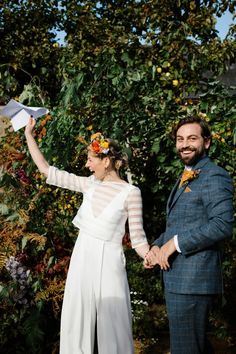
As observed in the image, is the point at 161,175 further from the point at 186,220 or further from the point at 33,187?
the point at 186,220

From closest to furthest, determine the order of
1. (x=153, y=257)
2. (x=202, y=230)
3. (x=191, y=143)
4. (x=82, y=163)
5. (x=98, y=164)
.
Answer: (x=202, y=230) → (x=191, y=143) → (x=153, y=257) → (x=98, y=164) → (x=82, y=163)

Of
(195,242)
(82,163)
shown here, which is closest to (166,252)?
(195,242)

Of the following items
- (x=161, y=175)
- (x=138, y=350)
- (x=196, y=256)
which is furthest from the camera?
(x=138, y=350)

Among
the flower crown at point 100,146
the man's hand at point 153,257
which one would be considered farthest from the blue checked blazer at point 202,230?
the flower crown at point 100,146

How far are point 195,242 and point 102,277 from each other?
1.01m

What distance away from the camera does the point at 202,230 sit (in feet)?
7.97

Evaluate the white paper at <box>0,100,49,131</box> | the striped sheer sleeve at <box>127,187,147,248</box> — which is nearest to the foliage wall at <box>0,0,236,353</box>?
the white paper at <box>0,100,49,131</box>

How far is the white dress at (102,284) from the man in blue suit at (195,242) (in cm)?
64

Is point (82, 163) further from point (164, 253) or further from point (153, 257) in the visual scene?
point (164, 253)

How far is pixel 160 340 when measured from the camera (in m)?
4.77

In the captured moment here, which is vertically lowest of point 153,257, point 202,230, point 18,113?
point 153,257

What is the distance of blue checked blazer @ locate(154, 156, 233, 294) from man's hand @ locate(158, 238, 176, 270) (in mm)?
38

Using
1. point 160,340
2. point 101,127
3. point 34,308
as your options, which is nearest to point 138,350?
point 160,340

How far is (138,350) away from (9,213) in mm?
1630
